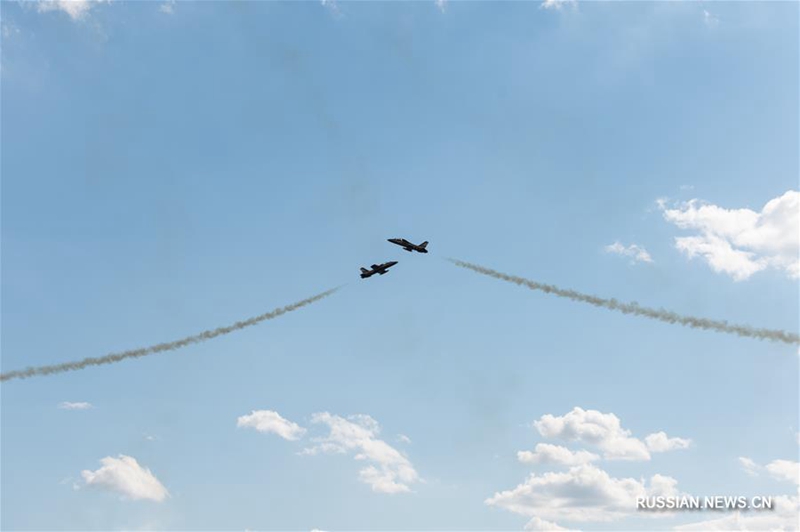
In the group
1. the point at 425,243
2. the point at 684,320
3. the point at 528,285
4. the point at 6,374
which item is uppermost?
the point at 425,243

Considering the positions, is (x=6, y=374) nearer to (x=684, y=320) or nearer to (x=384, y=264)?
(x=384, y=264)

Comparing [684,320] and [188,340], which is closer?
[684,320]

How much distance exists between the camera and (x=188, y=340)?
16700cm

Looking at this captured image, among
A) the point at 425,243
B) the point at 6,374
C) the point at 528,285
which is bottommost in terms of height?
the point at 6,374

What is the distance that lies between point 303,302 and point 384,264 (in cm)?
2232

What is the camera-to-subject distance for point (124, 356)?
169 metres

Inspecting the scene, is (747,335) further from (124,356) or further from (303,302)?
(124,356)

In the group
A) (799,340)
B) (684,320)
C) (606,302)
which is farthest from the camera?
(606,302)

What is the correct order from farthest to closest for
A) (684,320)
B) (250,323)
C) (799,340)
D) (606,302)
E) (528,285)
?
(250,323) → (528,285) → (606,302) → (684,320) → (799,340)

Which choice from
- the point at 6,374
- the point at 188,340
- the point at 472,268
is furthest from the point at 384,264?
the point at 6,374

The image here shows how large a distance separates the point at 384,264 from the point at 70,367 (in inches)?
2997

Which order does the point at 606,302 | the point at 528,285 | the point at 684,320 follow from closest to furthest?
the point at 684,320, the point at 606,302, the point at 528,285

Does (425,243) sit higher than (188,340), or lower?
higher

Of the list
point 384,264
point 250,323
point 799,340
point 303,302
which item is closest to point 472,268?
point 384,264
